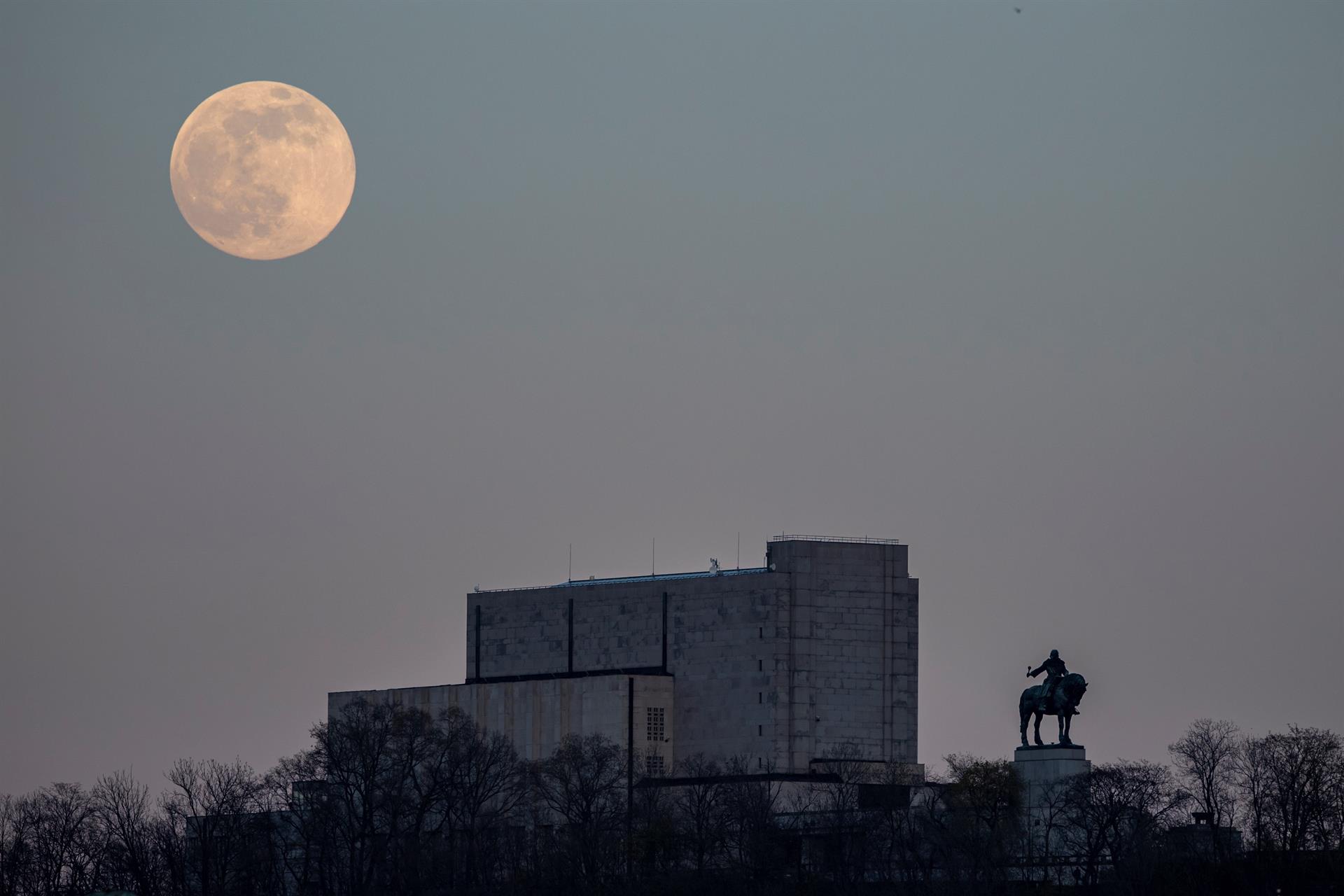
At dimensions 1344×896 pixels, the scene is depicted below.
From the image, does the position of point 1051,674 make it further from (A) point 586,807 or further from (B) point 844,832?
(A) point 586,807

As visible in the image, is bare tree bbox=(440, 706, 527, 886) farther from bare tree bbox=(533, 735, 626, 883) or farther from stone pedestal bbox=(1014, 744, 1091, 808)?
stone pedestal bbox=(1014, 744, 1091, 808)

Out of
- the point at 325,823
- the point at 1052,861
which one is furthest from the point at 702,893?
the point at 325,823

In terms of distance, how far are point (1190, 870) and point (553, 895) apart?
3688 cm

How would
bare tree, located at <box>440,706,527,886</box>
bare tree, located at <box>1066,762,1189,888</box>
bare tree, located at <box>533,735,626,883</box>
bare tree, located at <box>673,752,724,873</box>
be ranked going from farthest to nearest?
bare tree, located at <box>440,706,527,886</box>, bare tree, located at <box>673,752,724,873</box>, bare tree, located at <box>533,735,626,883</box>, bare tree, located at <box>1066,762,1189,888</box>

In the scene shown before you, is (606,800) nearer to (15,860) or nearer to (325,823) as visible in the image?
(325,823)

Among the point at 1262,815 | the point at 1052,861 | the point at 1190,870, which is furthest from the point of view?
the point at 1262,815

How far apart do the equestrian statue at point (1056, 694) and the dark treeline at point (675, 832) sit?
13.6 feet

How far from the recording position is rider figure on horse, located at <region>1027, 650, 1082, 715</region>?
14538 cm

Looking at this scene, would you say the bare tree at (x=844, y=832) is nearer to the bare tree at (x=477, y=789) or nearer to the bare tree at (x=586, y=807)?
the bare tree at (x=586, y=807)

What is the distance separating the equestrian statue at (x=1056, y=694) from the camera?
145125 millimetres

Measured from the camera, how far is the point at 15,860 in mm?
169250

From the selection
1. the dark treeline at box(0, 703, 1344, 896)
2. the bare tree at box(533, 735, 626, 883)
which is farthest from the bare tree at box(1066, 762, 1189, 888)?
the bare tree at box(533, 735, 626, 883)

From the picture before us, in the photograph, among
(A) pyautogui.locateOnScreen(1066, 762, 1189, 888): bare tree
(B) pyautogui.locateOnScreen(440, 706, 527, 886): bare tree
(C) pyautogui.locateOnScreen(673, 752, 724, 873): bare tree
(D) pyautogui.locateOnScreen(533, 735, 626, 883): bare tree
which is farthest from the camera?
(B) pyautogui.locateOnScreen(440, 706, 527, 886): bare tree

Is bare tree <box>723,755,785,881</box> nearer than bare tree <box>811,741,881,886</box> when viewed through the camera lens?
No
